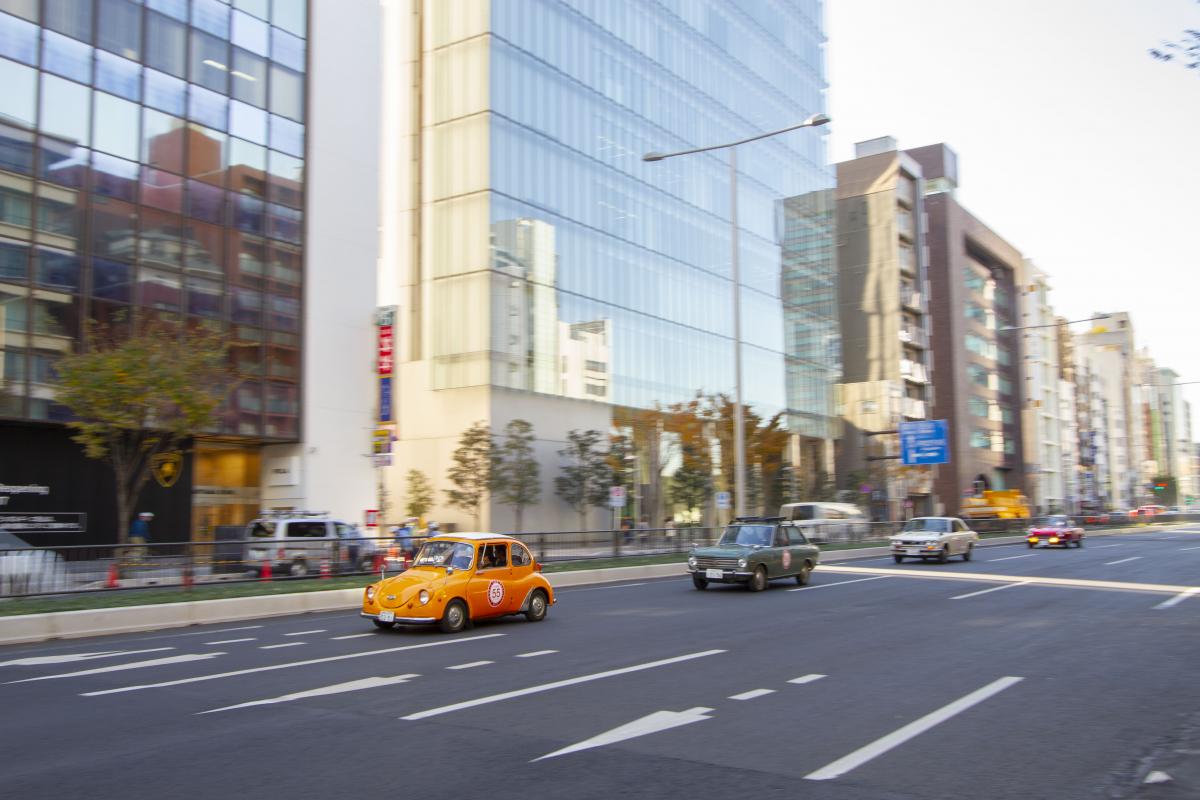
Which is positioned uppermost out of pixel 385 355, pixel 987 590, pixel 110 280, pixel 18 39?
pixel 18 39

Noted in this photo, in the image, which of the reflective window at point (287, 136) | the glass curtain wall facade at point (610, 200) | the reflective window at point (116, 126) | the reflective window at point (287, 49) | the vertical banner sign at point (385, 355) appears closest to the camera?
the reflective window at point (116, 126)

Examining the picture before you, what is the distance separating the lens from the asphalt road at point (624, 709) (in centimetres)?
623

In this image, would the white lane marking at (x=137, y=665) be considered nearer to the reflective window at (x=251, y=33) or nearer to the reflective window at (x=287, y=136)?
the reflective window at (x=287, y=136)

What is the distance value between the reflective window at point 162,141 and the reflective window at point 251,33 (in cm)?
446

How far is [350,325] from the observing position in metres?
38.8

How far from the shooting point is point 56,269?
28.9m

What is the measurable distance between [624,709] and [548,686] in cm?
135

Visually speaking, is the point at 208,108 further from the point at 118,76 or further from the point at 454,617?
the point at 454,617

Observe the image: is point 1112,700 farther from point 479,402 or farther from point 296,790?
point 479,402

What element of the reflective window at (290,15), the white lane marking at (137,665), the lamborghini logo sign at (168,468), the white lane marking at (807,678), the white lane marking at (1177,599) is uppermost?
the reflective window at (290,15)

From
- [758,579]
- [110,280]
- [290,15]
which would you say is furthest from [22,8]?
[758,579]

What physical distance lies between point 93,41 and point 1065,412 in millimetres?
125407

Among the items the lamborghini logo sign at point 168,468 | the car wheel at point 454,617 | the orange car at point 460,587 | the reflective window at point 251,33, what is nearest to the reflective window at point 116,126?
the reflective window at point 251,33

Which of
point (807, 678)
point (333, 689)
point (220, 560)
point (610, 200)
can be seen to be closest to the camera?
point (333, 689)
